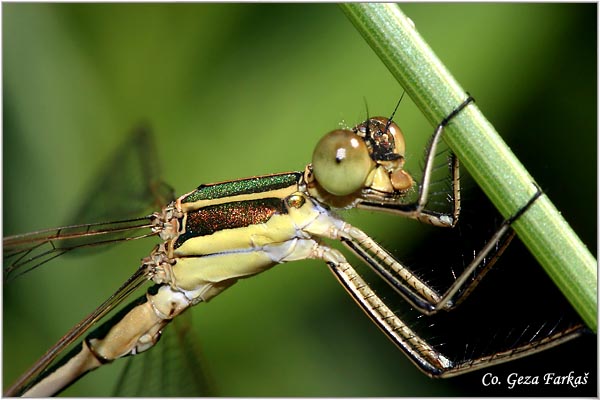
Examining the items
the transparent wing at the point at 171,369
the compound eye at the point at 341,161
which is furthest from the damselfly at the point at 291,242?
the transparent wing at the point at 171,369

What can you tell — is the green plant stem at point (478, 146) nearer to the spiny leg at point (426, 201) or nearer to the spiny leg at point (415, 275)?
the spiny leg at point (426, 201)

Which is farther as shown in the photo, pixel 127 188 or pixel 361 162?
pixel 127 188

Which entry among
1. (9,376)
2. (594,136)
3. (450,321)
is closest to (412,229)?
(450,321)

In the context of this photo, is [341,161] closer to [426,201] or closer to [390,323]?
[426,201]

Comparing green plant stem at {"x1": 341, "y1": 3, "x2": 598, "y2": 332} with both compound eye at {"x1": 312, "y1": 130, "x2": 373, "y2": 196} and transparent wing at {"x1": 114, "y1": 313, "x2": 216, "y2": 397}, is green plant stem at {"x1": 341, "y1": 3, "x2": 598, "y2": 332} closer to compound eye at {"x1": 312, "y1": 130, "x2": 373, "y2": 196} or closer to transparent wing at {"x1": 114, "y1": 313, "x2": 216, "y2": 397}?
compound eye at {"x1": 312, "y1": 130, "x2": 373, "y2": 196}

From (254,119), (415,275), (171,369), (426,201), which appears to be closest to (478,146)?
(426,201)

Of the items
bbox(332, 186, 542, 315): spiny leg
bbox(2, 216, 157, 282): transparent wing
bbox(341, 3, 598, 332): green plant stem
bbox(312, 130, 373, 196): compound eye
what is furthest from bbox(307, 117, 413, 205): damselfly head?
bbox(2, 216, 157, 282): transparent wing
